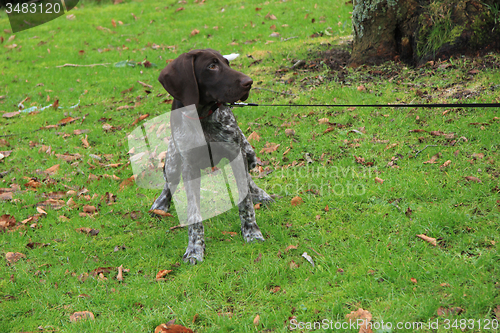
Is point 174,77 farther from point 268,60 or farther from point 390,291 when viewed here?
point 268,60

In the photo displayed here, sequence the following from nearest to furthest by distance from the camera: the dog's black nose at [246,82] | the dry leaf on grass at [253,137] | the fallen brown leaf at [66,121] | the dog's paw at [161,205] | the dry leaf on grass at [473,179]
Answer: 1. the dog's black nose at [246,82]
2. the dry leaf on grass at [473,179]
3. the dog's paw at [161,205]
4. the dry leaf on grass at [253,137]
5. the fallen brown leaf at [66,121]

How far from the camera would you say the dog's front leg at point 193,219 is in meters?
3.78

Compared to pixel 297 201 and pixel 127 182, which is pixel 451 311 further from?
pixel 127 182

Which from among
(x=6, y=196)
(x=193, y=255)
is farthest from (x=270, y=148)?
(x=6, y=196)

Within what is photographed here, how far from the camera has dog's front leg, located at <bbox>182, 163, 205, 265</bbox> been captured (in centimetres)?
378

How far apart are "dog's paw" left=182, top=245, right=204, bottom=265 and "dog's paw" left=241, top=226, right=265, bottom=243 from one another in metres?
0.45

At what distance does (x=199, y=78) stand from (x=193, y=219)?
52.2 inches

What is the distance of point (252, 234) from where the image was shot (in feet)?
12.9

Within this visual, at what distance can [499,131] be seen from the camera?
15.8 ft

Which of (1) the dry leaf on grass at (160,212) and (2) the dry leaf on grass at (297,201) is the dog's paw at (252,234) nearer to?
(2) the dry leaf on grass at (297,201)

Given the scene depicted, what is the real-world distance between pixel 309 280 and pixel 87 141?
4963 millimetres

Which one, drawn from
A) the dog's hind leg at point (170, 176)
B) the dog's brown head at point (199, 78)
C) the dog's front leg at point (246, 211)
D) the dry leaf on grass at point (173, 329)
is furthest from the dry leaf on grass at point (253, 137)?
the dry leaf on grass at point (173, 329)

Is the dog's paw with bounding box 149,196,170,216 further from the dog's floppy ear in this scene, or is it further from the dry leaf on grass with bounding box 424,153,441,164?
the dry leaf on grass with bounding box 424,153,441,164

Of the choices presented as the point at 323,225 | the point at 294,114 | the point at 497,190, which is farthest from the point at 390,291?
the point at 294,114
